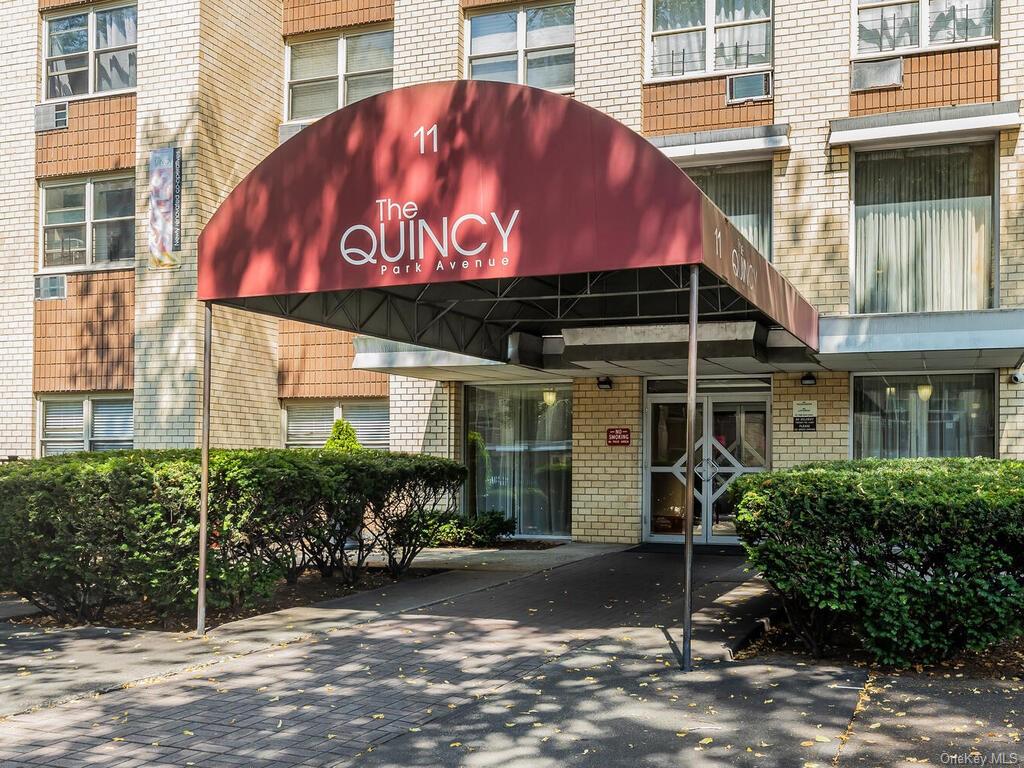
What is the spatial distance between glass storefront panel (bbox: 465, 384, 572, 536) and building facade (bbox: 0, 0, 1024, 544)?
49 mm

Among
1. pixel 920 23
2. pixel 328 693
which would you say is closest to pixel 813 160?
pixel 920 23

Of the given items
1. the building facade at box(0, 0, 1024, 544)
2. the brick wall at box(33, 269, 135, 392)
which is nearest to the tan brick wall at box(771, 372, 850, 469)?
the building facade at box(0, 0, 1024, 544)

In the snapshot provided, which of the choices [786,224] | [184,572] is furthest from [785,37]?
[184,572]

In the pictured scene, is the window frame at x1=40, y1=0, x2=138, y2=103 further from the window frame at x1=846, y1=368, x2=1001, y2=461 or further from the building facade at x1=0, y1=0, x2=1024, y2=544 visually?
the window frame at x1=846, y1=368, x2=1001, y2=461

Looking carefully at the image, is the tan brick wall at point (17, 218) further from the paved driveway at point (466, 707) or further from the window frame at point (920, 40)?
the window frame at point (920, 40)

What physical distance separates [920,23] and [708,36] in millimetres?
2974

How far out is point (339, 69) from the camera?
61.1 feet

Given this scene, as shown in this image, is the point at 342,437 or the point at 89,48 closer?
the point at 342,437

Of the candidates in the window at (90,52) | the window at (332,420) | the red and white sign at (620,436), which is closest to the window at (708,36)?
the red and white sign at (620,436)

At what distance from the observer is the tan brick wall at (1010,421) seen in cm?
1387

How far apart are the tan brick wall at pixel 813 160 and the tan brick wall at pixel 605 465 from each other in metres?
3.15

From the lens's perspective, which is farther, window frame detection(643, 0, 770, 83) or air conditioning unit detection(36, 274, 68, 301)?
air conditioning unit detection(36, 274, 68, 301)

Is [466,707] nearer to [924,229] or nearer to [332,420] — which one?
[924,229]

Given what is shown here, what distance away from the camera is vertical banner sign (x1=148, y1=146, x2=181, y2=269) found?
17.4m
